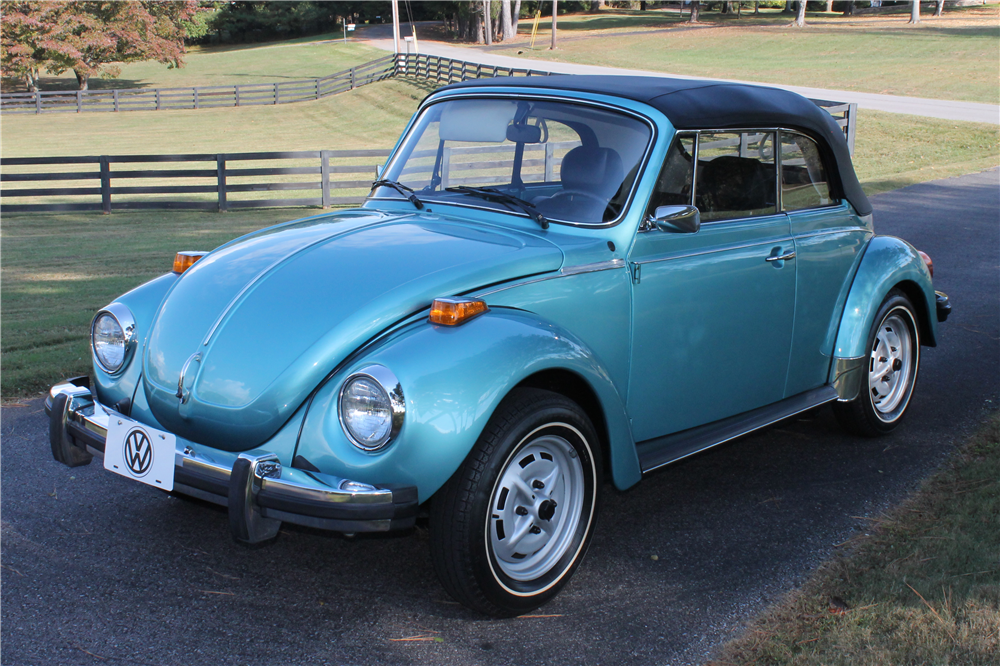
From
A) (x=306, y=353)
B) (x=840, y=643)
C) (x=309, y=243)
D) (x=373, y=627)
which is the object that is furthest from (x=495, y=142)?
(x=840, y=643)

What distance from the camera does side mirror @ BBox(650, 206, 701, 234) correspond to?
364cm

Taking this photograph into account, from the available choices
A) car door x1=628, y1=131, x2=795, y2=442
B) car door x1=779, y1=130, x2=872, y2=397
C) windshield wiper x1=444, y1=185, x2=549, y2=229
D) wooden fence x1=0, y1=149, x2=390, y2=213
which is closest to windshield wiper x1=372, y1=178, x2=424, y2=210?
windshield wiper x1=444, y1=185, x2=549, y2=229

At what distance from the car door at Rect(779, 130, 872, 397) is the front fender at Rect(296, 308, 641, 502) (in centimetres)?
184

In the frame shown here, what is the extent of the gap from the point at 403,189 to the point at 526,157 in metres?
0.66

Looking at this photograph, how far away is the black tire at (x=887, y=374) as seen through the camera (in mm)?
4766

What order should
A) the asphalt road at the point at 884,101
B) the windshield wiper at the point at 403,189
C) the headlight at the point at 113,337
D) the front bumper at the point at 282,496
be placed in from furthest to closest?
1. the asphalt road at the point at 884,101
2. the windshield wiper at the point at 403,189
3. the headlight at the point at 113,337
4. the front bumper at the point at 282,496

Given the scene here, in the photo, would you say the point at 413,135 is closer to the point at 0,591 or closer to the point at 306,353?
the point at 306,353

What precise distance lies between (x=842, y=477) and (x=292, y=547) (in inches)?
109

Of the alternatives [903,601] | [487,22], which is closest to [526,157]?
[903,601]

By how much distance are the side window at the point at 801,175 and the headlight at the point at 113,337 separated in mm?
3150

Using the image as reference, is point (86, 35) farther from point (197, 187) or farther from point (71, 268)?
point (71, 268)

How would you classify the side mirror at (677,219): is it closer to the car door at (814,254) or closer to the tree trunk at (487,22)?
the car door at (814,254)

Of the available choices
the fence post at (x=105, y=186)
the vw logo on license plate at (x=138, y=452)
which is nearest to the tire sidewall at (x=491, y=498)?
the vw logo on license plate at (x=138, y=452)

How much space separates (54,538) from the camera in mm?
3668
